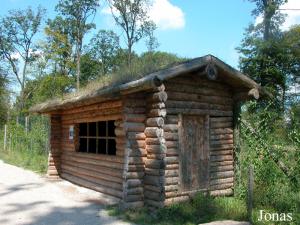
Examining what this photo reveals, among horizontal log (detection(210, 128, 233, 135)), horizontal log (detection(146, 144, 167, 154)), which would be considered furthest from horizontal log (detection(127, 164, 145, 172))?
horizontal log (detection(210, 128, 233, 135))

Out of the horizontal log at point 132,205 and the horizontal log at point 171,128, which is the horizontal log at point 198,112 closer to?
the horizontal log at point 171,128

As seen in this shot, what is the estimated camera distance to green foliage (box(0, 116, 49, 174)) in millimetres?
19188

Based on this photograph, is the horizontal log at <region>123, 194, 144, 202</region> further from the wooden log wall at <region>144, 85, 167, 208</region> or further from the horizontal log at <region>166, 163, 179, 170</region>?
the horizontal log at <region>166, 163, 179, 170</region>

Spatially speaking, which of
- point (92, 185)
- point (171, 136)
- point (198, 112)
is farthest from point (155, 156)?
point (92, 185)

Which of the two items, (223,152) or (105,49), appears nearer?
(223,152)

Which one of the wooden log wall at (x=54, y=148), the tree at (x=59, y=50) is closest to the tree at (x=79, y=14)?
the tree at (x=59, y=50)

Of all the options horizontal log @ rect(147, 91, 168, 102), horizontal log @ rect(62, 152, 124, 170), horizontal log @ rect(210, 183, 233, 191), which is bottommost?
horizontal log @ rect(210, 183, 233, 191)

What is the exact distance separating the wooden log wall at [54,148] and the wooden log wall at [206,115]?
6.56 metres

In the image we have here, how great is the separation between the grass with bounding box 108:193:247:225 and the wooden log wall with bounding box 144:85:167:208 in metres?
0.36

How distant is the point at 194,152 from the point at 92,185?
357 centimetres

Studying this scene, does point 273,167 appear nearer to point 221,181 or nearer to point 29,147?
point 221,181

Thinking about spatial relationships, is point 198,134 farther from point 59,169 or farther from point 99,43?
point 99,43

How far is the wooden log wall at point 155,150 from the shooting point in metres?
9.05

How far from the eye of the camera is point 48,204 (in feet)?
33.3
